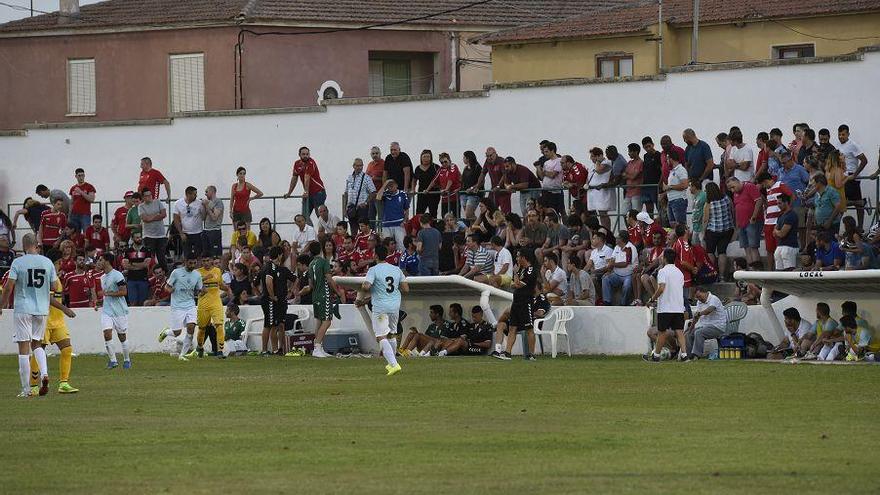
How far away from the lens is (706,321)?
26781mm

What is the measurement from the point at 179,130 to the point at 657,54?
1209 cm

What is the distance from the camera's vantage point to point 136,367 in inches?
1129

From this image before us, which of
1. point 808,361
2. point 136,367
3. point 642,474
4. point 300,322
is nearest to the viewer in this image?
point 642,474

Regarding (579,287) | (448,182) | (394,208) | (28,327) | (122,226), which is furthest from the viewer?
(122,226)

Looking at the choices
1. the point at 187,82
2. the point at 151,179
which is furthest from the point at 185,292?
the point at 187,82

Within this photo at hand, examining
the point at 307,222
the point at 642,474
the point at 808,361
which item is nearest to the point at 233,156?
the point at 307,222

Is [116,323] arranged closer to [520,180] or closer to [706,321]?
[520,180]

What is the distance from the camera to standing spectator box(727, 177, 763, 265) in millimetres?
28359

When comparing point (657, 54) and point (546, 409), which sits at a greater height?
point (657, 54)

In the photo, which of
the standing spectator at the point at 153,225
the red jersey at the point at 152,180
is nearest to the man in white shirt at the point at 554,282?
the standing spectator at the point at 153,225

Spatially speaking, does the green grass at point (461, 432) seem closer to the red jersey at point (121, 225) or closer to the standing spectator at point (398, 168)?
the standing spectator at point (398, 168)

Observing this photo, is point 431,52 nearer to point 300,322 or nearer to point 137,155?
point 137,155

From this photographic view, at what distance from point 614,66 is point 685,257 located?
16.2 m

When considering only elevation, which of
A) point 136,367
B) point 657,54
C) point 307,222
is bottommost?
point 136,367
